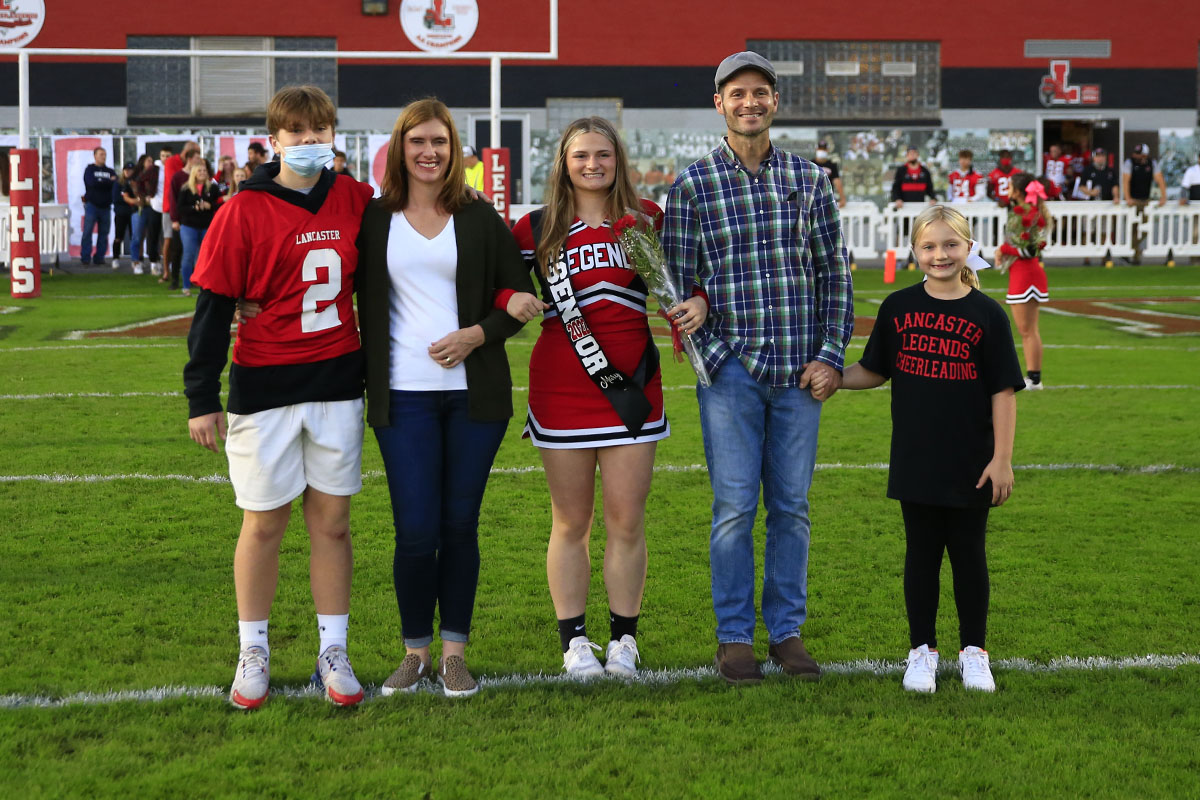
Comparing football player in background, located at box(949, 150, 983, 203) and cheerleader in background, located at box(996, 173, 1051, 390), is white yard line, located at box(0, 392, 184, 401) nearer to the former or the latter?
cheerleader in background, located at box(996, 173, 1051, 390)

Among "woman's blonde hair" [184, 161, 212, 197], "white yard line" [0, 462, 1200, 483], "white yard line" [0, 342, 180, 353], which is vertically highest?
"woman's blonde hair" [184, 161, 212, 197]

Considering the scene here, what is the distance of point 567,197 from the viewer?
417 cm

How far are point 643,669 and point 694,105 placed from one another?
26.0 m

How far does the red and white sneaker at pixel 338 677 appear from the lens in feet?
12.8

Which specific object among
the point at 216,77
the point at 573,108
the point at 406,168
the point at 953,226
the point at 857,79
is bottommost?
the point at 953,226

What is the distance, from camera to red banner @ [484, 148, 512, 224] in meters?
18.9

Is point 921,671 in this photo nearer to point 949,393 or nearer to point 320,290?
point 949,393

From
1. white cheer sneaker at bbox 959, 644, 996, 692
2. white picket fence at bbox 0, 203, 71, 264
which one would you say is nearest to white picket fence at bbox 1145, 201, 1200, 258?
white picket fence at bbox 0, 203, 71, 264

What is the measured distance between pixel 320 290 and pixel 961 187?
2360cm

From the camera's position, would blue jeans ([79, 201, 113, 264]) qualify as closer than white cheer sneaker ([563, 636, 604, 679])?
No

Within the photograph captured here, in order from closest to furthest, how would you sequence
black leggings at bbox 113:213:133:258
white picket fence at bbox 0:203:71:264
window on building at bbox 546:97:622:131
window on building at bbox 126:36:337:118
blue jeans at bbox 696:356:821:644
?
blue jeans at bbox 696:356:821:644
white picket fence at bbox 0:203:71:264
black leggings at bbox 113:213:133:258
window on building at bbox 126:36:337:118
window on building at bbox 546:97:622:131

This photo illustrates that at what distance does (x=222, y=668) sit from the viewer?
4.24 m

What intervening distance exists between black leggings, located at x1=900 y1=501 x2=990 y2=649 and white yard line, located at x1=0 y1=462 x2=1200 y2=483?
3369 millimetres

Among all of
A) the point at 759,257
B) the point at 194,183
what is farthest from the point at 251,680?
the point at 194,183
